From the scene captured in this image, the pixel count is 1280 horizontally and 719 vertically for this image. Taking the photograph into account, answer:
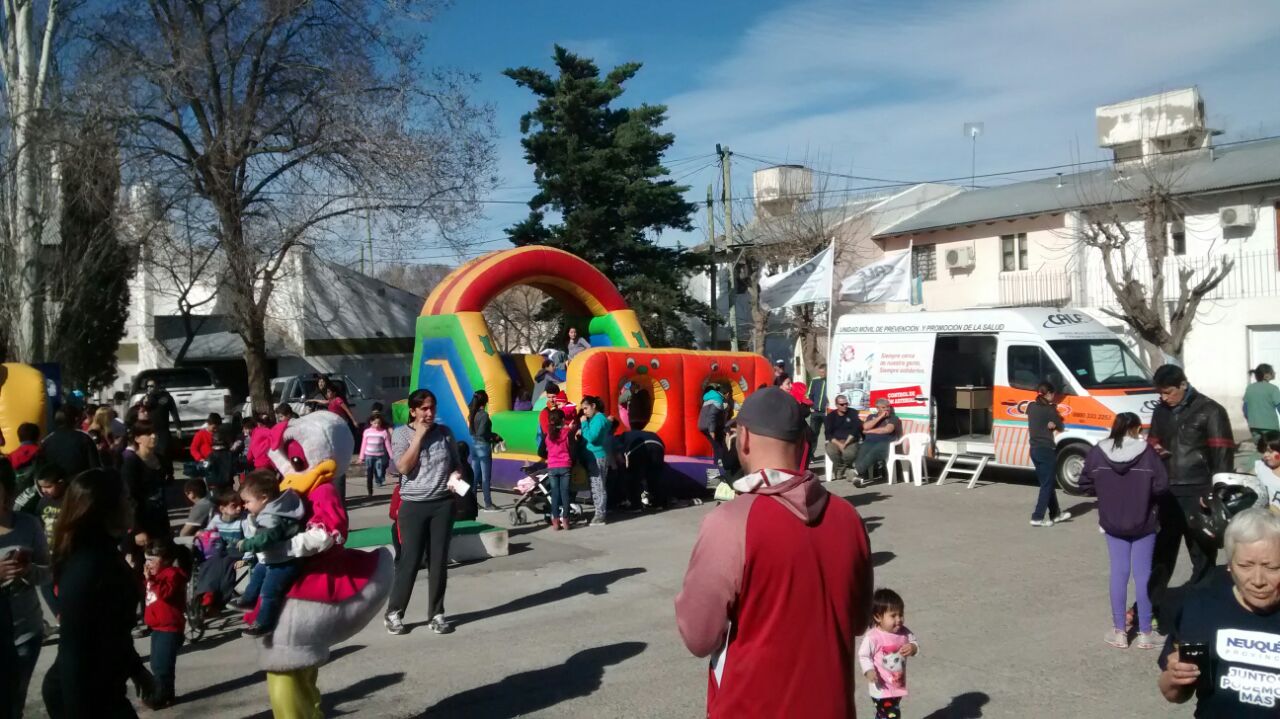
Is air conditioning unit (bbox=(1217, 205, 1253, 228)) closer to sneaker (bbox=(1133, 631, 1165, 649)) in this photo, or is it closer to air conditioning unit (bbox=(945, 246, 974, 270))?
air conditioning unit (bbox=(945, 246, 974, 270))

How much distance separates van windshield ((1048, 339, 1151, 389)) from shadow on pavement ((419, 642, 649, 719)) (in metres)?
9.76

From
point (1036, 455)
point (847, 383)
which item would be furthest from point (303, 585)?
point (847, 383)

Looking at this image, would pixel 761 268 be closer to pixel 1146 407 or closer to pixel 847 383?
pixel 847 383

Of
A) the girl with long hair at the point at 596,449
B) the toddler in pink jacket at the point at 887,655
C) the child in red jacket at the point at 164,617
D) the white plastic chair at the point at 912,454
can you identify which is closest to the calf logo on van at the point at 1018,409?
the white plastic chair at the point at 912,454

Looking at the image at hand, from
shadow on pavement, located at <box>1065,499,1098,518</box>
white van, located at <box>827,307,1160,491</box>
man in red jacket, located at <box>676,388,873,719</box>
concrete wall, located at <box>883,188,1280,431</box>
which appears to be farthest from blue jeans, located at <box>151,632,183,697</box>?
concrete wall, located at <box>883,188,1280,431</box>

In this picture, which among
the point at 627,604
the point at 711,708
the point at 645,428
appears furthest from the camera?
the point at 645,428

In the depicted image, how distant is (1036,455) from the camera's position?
12.2m

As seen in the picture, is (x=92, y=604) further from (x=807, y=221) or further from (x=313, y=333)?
(x=313, y=333)

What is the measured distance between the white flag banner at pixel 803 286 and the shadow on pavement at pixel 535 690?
13.2 m

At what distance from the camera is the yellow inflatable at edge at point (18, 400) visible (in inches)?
500

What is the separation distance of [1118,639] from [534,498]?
7.80 m

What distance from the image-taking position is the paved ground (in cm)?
636

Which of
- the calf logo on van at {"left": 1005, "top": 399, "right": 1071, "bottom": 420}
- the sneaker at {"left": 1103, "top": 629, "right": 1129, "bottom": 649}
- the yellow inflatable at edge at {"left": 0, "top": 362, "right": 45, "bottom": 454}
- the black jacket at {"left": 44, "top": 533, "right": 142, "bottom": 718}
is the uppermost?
the yellow inflatable at edge at {"left": 0, "top": 362, "right": 45, "bottom": 454}

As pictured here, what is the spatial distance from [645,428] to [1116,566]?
9.69 metres
